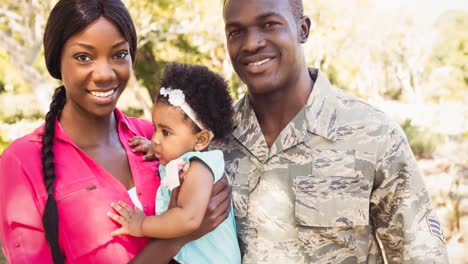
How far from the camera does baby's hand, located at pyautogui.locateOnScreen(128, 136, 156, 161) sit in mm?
2658

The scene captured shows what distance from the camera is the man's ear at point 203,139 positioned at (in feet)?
8.30

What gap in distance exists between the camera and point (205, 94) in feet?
8.40

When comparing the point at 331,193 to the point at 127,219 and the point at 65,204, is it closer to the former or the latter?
the point at 127,219

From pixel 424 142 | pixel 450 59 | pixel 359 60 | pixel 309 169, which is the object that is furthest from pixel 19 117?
pixel 309 169

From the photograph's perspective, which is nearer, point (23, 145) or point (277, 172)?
point (23, 145)

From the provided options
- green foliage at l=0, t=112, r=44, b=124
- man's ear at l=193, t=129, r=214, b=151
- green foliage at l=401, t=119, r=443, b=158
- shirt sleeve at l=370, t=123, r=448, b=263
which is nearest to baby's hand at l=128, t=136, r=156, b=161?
man's ear at l=193, t=129, r=214, b=151

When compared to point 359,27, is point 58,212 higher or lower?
higher

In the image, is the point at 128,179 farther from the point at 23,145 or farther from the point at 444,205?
the point at 444,205

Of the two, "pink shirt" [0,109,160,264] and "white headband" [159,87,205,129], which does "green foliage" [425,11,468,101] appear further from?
"pink shirt" [0,109,160,264]

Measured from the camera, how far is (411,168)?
2467 mm

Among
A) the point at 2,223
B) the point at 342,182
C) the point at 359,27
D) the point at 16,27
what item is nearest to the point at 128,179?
the point at 2,223

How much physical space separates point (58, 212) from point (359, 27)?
72.0 feet

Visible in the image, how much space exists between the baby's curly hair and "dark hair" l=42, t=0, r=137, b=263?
250mm

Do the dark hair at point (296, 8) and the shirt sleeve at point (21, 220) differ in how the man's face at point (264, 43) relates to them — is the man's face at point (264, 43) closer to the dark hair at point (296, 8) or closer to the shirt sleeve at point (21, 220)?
the dark hair at point (296, 8)
